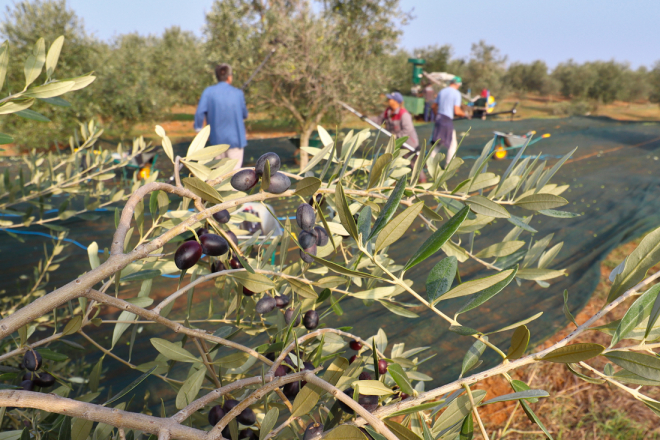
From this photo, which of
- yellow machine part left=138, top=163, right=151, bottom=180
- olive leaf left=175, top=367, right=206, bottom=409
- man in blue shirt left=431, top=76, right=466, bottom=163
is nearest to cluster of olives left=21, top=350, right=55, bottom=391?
olive leaf left=175, top=367, right=206, bottom=409

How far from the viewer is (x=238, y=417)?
776 millimetres

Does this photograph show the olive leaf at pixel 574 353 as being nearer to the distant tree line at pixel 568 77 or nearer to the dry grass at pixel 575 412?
the dry grass at pixel 575 412

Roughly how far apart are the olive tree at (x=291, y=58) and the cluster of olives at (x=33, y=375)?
23.4 feet

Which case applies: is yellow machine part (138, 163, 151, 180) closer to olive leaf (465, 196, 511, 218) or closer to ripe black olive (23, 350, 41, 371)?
ripe black olive (23, 350, 41, 371)

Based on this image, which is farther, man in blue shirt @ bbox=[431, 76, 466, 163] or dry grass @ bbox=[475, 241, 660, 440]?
man in blue shirt @ bbox=[431, 76, 466, 163]

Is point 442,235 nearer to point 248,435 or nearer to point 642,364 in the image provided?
point 642,364

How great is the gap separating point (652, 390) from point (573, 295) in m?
1.20

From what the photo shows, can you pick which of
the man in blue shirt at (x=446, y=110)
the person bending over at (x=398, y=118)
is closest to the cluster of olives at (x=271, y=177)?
the person bending over at (x=398, y=118)

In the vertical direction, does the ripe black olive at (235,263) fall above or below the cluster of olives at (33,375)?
above

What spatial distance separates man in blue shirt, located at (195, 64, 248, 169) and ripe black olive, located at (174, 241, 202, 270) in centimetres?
449

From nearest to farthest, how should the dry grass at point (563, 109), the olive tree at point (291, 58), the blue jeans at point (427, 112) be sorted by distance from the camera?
1. the olive tree at point (291, 58)
2. the blue jeans at point (427, 112)
3. the dry grass at point (563, 109)

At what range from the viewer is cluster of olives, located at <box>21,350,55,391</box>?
890 mm

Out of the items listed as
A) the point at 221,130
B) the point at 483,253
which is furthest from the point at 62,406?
the point at 221,130

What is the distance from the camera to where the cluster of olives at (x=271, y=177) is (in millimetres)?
661
